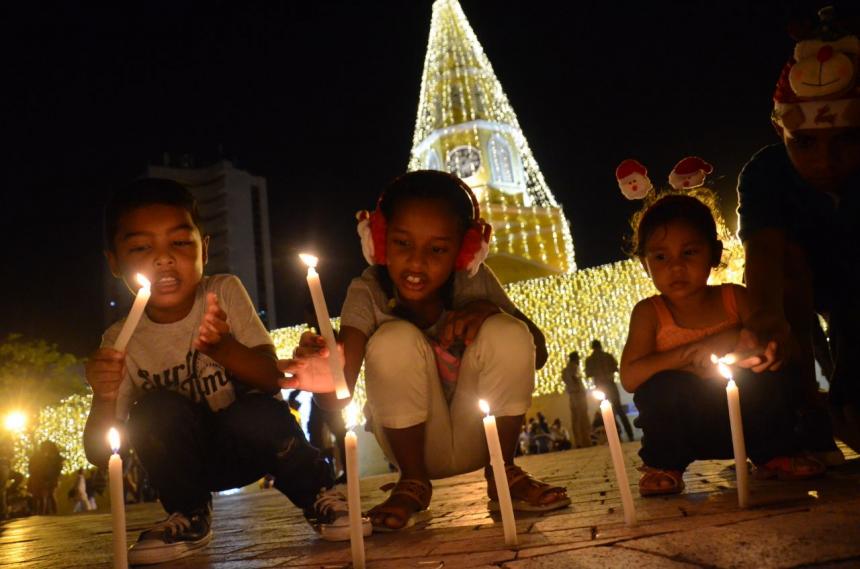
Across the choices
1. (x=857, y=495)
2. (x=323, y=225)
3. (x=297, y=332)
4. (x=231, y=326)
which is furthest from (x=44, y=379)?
(x=857, y=495)

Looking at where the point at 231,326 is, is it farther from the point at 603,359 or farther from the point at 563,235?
the point at 563,235

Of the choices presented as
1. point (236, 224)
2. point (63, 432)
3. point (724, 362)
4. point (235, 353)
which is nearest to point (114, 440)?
point (235, 353)

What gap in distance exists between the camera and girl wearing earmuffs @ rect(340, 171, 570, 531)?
2.72 meters

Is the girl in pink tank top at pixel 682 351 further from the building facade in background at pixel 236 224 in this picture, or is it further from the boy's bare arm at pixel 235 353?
the building facade in background at pixel 236 224

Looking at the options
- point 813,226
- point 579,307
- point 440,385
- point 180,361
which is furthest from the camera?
point 579,307

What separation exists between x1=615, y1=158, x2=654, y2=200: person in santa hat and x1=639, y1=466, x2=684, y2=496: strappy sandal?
59.9 inches

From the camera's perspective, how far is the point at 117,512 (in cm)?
172

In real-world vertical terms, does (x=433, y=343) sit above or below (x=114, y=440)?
above

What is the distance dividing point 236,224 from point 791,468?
44273 mm

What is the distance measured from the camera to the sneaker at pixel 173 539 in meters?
2.35

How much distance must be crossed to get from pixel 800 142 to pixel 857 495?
5.44ft

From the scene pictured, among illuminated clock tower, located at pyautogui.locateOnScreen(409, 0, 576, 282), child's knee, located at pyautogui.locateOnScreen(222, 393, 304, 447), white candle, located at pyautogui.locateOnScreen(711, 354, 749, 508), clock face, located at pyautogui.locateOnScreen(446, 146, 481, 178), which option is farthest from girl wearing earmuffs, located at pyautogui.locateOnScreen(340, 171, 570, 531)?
clock face, located at pyautogui.locateOnScreen(446, 146, 481, 178)

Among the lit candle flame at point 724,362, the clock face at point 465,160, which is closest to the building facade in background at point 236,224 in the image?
the clock face at point 465,160

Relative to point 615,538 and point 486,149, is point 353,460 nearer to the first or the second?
point 615,538
